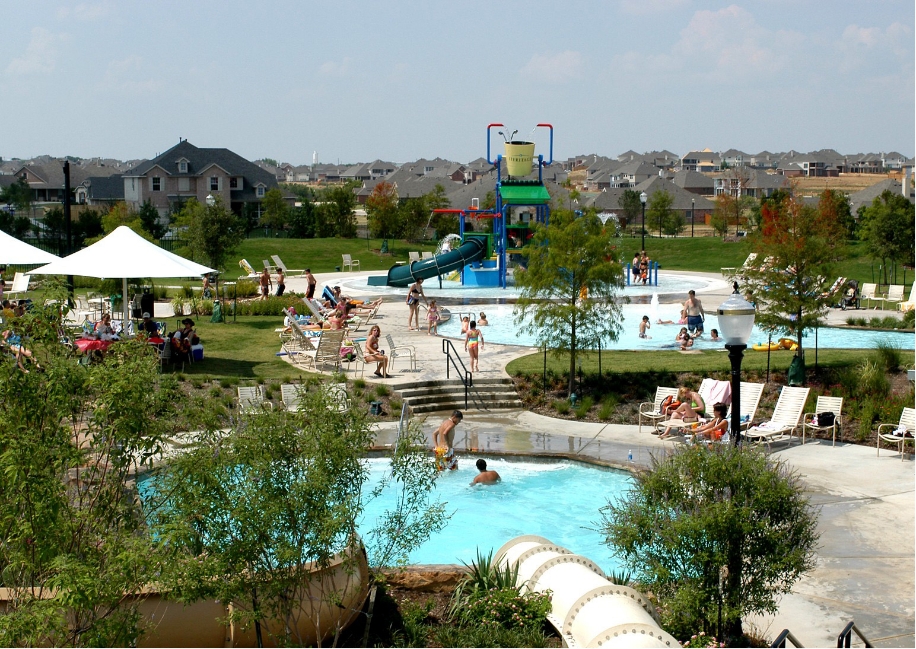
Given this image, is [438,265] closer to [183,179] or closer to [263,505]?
[263,505]

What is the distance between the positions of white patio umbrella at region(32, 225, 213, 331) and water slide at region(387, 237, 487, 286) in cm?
1790

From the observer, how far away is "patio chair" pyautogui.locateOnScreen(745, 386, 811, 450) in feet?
59.2

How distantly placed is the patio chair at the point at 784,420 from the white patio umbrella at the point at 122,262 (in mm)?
11846

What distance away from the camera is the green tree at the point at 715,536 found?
9562 mm

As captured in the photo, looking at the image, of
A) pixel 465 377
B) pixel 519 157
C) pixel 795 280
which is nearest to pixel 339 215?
pixel 519 157

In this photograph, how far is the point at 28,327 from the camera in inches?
343

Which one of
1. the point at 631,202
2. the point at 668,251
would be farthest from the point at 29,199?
the point at 668,251

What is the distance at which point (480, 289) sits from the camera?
4162 cm

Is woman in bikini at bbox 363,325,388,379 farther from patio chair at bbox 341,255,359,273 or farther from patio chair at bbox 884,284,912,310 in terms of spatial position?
patio chair at bbox 341,255,359,273

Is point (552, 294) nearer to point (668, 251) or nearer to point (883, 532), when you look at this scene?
point (883, 532)

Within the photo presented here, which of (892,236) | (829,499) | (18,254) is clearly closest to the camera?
(829,499)

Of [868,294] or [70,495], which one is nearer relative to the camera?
[70,495]

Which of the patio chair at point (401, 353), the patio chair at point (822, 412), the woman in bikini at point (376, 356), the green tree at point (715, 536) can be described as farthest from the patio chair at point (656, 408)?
the green tree at point (715, 536)

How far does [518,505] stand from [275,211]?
2766 inches
